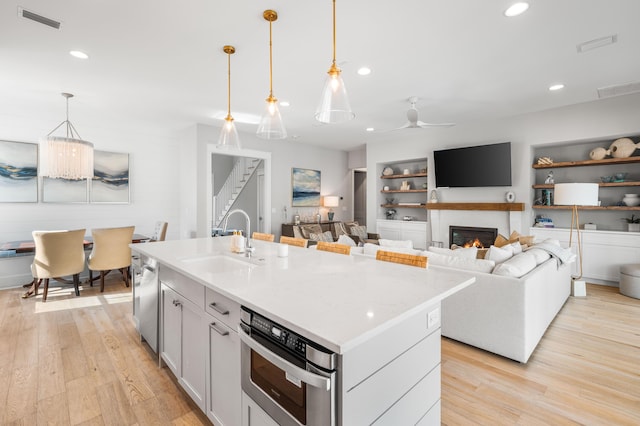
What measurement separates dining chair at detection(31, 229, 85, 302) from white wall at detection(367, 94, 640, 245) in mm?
5812

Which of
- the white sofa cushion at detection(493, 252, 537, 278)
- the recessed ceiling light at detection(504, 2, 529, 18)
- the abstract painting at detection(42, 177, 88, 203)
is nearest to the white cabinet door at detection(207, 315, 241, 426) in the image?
the white sofa cushion at detection(493, 252, 537, 278)

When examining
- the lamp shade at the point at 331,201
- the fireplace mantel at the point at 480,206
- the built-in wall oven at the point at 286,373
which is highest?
the lamp shade at the point at 331,201

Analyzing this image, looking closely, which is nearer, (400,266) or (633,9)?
(400,266)

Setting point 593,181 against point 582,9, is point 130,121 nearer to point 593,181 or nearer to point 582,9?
point 582,9

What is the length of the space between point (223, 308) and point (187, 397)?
102cm

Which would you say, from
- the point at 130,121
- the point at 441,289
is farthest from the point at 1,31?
the point at 441,289

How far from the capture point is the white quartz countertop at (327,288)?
3.30 feet

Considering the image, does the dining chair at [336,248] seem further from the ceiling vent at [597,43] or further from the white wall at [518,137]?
the white wall at [518,137]

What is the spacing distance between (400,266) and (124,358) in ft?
7.87

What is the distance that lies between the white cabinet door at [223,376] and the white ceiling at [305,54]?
7.56ft

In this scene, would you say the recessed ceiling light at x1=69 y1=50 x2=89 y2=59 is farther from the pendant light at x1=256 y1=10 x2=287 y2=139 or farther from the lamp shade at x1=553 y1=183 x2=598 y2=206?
the lamp shade at x1=553 y1=183 x2=598 y2=206

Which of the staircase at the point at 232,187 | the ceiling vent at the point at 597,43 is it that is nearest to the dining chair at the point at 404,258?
the ceiling vent at the point at 597,43

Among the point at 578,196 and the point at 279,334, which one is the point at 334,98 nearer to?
the point at 279,334

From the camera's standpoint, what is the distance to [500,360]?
2.46 meters
